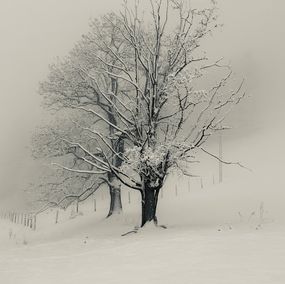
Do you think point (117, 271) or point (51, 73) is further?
point (51, 73)

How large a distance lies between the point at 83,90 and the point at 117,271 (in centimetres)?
2038

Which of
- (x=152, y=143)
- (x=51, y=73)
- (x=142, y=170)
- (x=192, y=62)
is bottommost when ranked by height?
(x=142, y=170)

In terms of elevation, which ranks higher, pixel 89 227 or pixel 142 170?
pixel 142 170

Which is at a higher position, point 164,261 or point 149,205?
point 149,205

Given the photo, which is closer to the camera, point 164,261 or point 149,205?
point 164,261

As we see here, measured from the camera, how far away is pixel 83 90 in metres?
28.0

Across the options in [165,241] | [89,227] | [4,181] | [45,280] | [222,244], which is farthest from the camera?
[4,181]

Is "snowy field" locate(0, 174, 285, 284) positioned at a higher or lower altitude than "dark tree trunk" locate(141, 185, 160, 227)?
lower

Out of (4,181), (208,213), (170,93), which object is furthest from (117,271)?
(4,181)

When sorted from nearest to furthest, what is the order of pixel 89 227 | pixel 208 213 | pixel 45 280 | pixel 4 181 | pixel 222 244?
pixel 45 280
pixel 222 244
pixel 208 213
pixel 89 227
pixel 4 181

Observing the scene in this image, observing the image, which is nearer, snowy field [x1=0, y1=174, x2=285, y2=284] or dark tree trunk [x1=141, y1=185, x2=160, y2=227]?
snowy field [x1=0, y1=174, x2=285, y2=284]

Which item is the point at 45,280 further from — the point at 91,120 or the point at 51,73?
the point at 91,120

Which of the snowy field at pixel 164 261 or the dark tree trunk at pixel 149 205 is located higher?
the dark tree trunk at pixel 149 205

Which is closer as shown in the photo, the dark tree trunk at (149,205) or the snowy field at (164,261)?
the snowy field at (164,261)
